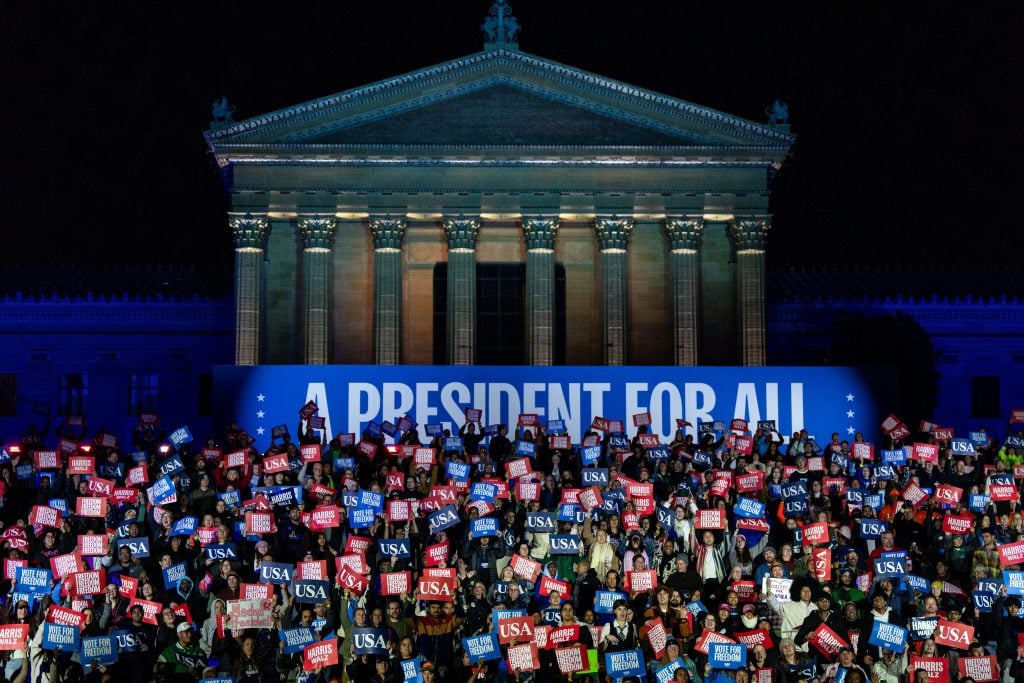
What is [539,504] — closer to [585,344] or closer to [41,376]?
[585,344]

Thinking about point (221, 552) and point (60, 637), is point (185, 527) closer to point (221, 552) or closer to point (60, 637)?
point (221, 552)

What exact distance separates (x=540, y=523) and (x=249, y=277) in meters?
26.9

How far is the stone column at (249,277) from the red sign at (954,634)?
31778 millimetres

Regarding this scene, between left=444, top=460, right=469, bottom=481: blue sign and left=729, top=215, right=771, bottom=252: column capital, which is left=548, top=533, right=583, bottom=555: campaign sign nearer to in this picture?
left=444, top=460, right=469, bottom=481: blue sign

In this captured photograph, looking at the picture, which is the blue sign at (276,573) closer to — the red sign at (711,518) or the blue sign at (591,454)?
the red sign at (711,518)

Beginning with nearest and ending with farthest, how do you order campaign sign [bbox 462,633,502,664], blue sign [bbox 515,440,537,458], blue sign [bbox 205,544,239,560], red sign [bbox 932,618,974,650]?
1. campaign sign [bbox 462,633,502,664]
2. red sign [bbox 932,618,974,650]
3. blue sign [bbox 205,544,239,560]
4. blue sign [bbox 515,440,537,458]

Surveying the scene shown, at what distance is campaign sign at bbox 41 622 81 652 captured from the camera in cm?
2091

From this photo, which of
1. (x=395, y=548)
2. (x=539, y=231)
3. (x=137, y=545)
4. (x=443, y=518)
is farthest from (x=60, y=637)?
(x=539, y=231)

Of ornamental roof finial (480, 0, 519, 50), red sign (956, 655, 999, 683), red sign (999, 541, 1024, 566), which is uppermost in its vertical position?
ornamental roof finial (480, 0, 519, 50)

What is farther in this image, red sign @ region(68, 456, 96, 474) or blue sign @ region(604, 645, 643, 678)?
red sign @ region(68, 456, 96, 474)

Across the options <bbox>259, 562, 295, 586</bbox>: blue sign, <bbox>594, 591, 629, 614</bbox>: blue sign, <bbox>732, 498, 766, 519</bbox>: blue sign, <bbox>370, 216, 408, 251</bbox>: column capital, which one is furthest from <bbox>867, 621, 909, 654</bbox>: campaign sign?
<bbox>370, 216, 408, 251</bbox>: column capital

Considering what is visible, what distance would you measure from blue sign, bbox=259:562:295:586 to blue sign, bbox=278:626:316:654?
136 cm

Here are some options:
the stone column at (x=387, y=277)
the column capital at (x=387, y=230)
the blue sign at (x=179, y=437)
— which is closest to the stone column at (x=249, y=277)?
the column capital at (x=387, y=230)

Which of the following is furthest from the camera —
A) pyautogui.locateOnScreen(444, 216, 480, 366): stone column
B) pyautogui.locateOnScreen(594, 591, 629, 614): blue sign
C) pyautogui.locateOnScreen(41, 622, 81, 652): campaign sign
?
pyautogui.locateOnScreen(444, 216, 480, 366): stone column
